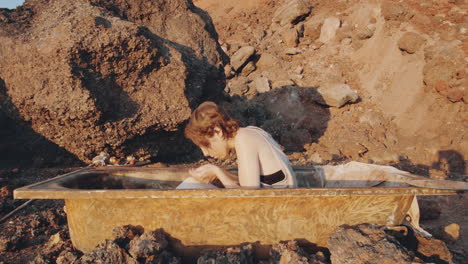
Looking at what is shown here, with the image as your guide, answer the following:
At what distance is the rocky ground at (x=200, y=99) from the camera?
2.54 metres

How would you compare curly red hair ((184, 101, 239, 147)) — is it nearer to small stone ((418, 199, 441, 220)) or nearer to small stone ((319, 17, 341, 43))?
small stone ((418, 199, 441, 220))

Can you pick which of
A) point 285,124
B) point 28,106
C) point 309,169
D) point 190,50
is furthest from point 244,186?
point 285,124

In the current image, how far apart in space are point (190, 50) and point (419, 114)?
4948mm

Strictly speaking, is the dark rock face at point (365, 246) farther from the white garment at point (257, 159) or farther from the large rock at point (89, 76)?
the large rock at point (89, 76)

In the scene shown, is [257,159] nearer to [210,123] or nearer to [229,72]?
[210,123]

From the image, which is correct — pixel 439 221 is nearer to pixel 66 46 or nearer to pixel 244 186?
pixel 244 186

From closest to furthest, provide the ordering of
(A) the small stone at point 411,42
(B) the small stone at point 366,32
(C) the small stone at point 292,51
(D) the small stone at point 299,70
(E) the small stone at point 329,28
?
(A) the small stone at point 411,42, (B) the small stone at point 366,32, (D) the small stone at point 299,70, (E) the small stone at point 329,28, (C) the small stone at point 292,51

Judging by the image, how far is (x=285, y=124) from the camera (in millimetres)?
6395

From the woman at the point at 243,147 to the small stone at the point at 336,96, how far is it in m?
4.69

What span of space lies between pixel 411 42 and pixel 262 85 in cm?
374

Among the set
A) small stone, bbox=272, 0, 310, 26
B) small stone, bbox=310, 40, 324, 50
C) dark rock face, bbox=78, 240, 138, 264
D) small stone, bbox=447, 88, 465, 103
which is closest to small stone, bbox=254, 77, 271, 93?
small stone, bbox=310, 40, 324, 50

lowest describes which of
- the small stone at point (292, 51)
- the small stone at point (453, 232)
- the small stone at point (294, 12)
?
the small stone at point (453, 232)

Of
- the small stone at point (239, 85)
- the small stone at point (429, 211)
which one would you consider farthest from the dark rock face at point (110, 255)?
the small stone at point (239, 85)

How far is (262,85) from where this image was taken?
7.79m
